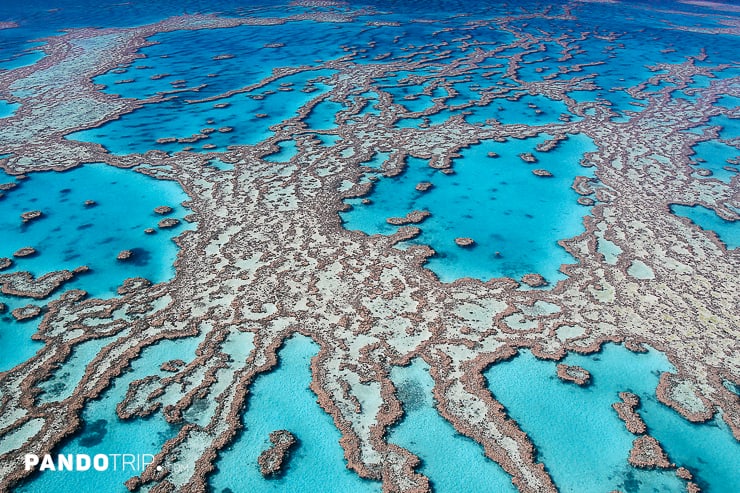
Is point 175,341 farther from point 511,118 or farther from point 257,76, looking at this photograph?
point 257,76

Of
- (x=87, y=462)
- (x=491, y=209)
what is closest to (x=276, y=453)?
(x=87, y=462)

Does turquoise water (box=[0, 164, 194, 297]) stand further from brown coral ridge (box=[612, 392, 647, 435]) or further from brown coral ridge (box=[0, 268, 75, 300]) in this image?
brown coral ridge (box=[612, 392, 647, 435])

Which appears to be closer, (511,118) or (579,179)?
(579,179)

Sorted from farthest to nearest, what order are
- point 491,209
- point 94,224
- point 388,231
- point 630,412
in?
point 491,209
point 94,224
point 388,231
point 630,412

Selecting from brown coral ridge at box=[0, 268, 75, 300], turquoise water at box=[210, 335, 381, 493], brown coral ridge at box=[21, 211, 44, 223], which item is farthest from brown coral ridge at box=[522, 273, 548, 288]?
brown coral ridge at box=[21, 211, 44, 223]

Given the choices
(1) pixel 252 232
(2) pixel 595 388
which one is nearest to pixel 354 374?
(2) pixel 595 388

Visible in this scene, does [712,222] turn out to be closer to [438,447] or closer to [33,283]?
[438,447]
